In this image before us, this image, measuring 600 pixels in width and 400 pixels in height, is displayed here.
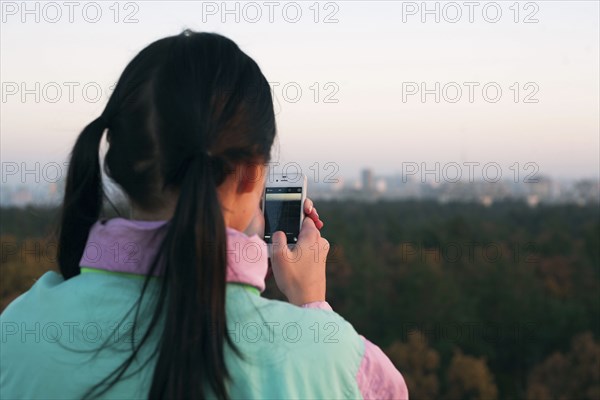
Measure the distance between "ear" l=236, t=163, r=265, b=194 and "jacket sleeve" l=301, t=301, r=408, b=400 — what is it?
0.99 feet

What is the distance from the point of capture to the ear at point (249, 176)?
48.9 inches

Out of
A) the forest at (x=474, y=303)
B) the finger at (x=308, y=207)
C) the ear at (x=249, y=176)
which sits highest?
the ear at (x=249, y=176)

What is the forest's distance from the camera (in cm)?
3331

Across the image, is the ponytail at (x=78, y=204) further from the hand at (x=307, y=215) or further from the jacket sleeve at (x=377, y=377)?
the jacket sleeve at (x=377, y=377)

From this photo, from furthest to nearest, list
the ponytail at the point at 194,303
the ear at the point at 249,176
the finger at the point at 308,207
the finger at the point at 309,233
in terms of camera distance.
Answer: the finger at the point at 308,207 < the finger at the point at 309,233 < the ear at the point at 249,176 < the ponytail at the point at 194,303

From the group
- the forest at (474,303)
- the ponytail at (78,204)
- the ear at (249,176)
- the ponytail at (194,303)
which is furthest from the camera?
the forest at (474,303)

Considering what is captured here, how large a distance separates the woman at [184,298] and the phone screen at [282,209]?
22.0 inches

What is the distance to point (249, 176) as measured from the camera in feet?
4.12

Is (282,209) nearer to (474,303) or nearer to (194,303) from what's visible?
(194,303)

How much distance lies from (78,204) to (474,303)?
3938 centimetres

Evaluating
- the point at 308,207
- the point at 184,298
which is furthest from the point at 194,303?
the point at 308,207

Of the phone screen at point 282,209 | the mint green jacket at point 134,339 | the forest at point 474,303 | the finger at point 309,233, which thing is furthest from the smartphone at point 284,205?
the forest at point 474,303

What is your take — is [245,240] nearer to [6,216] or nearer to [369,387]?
[369,387]

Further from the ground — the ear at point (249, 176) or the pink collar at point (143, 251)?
the ear at point (249, 176)
